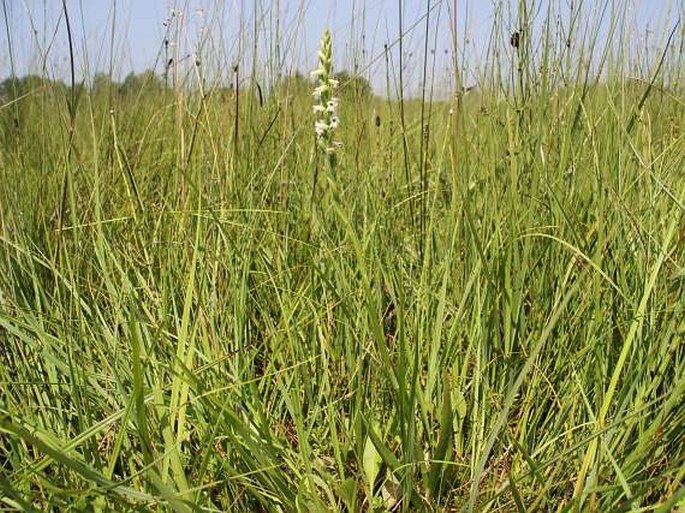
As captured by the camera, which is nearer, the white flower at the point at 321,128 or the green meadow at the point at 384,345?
the green meadow at the point at 384,345

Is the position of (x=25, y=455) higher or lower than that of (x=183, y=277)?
lower

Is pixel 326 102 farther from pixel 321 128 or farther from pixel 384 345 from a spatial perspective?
pixel 384 345

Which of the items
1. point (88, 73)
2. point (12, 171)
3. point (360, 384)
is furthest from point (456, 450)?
point (12, 171)

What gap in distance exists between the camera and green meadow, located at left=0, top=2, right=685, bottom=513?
853 mm

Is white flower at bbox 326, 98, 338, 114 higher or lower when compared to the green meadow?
higher

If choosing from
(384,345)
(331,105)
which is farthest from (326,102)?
(384,345)

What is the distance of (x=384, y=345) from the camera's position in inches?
34.2

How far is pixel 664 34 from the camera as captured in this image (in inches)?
69.7

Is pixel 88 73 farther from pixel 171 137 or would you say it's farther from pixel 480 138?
pixel 480 138

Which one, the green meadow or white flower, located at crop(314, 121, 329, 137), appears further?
white flower, located at crop(314, 121, 329, 137)

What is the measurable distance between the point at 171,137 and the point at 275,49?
83cm

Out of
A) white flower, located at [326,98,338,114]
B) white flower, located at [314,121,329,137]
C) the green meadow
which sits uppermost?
white flower, located at [326,98,338,114]

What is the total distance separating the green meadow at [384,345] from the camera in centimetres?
85

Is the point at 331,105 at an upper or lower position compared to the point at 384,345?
upper
